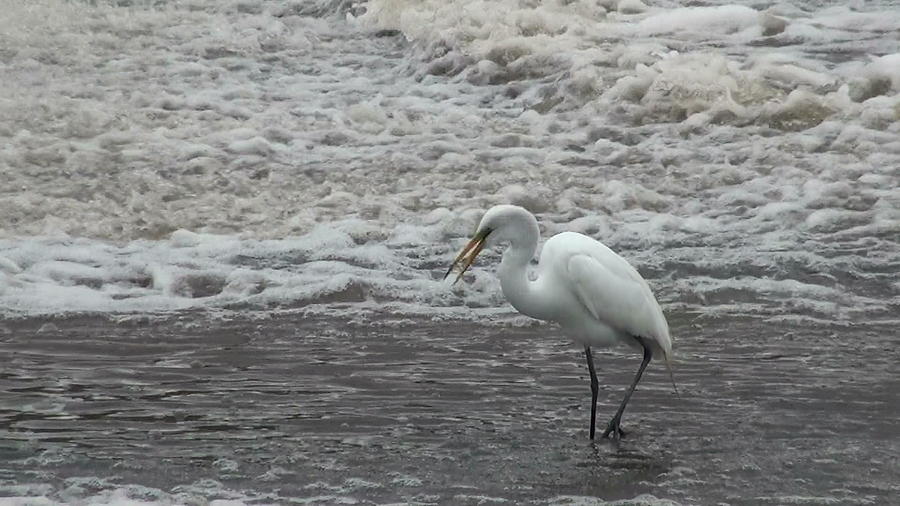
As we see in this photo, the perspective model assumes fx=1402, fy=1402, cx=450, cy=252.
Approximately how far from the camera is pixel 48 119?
9219mm

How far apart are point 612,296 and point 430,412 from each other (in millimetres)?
705

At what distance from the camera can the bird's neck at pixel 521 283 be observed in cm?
446

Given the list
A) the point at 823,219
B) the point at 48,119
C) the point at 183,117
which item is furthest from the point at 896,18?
the point at 48,119

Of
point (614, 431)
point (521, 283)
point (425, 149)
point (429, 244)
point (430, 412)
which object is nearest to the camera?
point (614, 431)

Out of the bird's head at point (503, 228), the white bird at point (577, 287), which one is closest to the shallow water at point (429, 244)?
the white bird at point (577, 287)

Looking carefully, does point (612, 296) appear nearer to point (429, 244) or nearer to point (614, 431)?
point (614, 431)

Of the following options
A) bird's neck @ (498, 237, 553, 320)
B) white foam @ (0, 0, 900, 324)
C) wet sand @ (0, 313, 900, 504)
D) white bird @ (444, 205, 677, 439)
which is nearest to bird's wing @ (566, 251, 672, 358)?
white bird @ (444, 205, 677, 439)

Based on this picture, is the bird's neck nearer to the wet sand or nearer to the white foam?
the wet sand

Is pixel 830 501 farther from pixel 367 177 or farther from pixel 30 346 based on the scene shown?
pixel 367 177

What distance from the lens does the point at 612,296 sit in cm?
451

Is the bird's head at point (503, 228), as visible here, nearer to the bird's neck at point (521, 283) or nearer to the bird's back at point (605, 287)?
the bird's neck at point (521, 283)

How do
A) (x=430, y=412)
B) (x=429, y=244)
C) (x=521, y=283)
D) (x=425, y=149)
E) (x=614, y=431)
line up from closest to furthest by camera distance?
(x=614, y=431)
(x=521, y=283)
(x=430, y=412)
(x=429, y=244)
(x=425, y=149)

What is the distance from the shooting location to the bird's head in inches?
172

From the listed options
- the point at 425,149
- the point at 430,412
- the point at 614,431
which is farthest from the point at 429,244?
the point at 614,431
